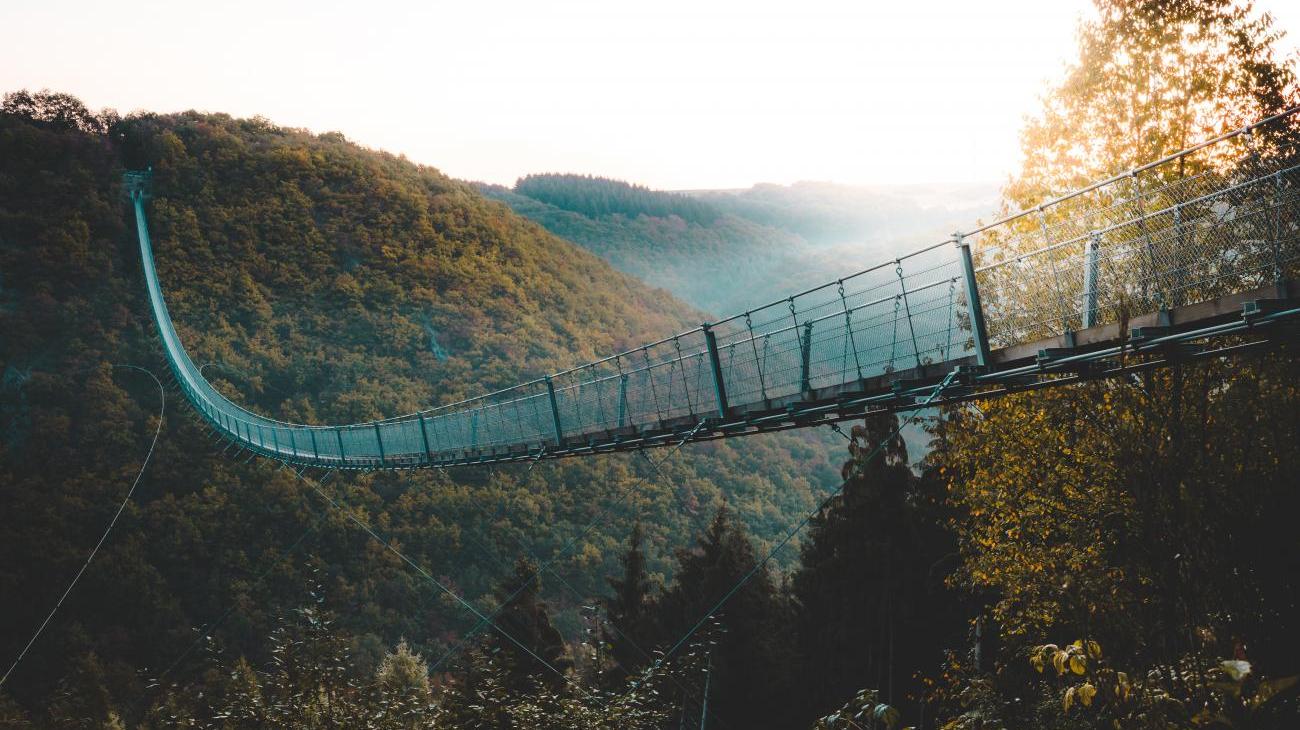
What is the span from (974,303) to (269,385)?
47.8m

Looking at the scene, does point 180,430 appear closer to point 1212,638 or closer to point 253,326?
point 253,326

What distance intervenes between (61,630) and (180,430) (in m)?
10.4

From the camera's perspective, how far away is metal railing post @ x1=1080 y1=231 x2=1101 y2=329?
5.36 meters

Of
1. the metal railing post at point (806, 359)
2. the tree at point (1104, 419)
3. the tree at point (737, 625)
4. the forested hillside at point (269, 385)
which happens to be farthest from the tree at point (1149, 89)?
the forested hillside at point (269, 385)

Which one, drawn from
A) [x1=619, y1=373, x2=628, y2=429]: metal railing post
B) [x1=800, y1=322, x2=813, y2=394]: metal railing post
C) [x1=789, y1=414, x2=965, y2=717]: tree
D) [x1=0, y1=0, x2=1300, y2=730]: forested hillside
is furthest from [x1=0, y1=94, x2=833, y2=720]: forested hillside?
[x1=800, y1=322, x2=813, y2=394]: metal railing post

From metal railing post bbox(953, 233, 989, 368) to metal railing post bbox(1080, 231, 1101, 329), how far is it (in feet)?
1.78

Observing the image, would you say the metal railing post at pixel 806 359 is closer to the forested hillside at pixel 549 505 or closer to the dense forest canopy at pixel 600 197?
the forested hillside at pixel 549 505

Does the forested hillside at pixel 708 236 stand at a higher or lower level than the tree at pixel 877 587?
higher

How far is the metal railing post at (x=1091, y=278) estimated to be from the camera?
536cm

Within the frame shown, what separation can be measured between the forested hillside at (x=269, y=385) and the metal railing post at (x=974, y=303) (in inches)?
711

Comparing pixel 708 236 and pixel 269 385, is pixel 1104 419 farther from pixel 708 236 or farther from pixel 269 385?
pixel 708 236

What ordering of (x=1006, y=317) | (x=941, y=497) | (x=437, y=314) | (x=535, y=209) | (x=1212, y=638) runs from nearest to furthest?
(x=1212, y=638), (x=1006, y=317), (x=941, y=497), (x=437, y=314), (x=535, y=209)

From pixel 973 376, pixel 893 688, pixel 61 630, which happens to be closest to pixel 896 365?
pixel 973 376

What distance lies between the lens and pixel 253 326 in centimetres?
5412
